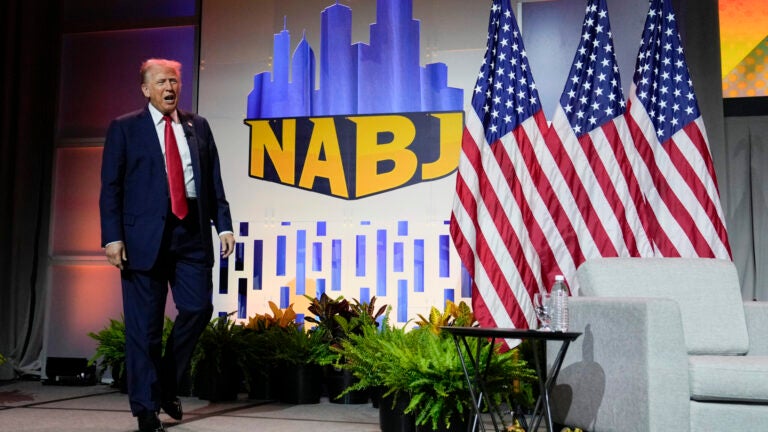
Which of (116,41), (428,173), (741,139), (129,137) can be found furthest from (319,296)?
(741,139)

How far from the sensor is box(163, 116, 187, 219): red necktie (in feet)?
11.4

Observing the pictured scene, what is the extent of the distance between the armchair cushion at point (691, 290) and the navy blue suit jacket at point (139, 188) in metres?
1.80

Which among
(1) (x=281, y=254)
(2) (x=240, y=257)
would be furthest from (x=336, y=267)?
(2) (x=240, y=257)

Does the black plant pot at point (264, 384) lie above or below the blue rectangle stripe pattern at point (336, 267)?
below

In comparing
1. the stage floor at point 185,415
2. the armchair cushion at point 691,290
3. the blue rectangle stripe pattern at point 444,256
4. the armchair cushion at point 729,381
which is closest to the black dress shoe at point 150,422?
the stage floor at point 185,415

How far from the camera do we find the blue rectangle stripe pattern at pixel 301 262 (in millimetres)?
5391

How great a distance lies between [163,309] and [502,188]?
6.45ft

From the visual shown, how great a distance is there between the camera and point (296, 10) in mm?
5621

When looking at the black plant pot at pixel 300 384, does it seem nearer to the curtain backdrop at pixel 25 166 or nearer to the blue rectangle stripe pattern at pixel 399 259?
the blue rectangle stripe pattern at pixel 399 259

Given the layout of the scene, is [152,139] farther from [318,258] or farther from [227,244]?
[318,258]

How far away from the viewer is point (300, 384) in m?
4.59

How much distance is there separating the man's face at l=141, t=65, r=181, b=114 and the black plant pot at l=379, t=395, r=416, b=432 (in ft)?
5.34

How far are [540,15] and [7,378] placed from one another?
176 inches

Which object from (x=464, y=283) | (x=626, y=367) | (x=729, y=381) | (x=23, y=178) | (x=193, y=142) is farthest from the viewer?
(x=23, y=178)
